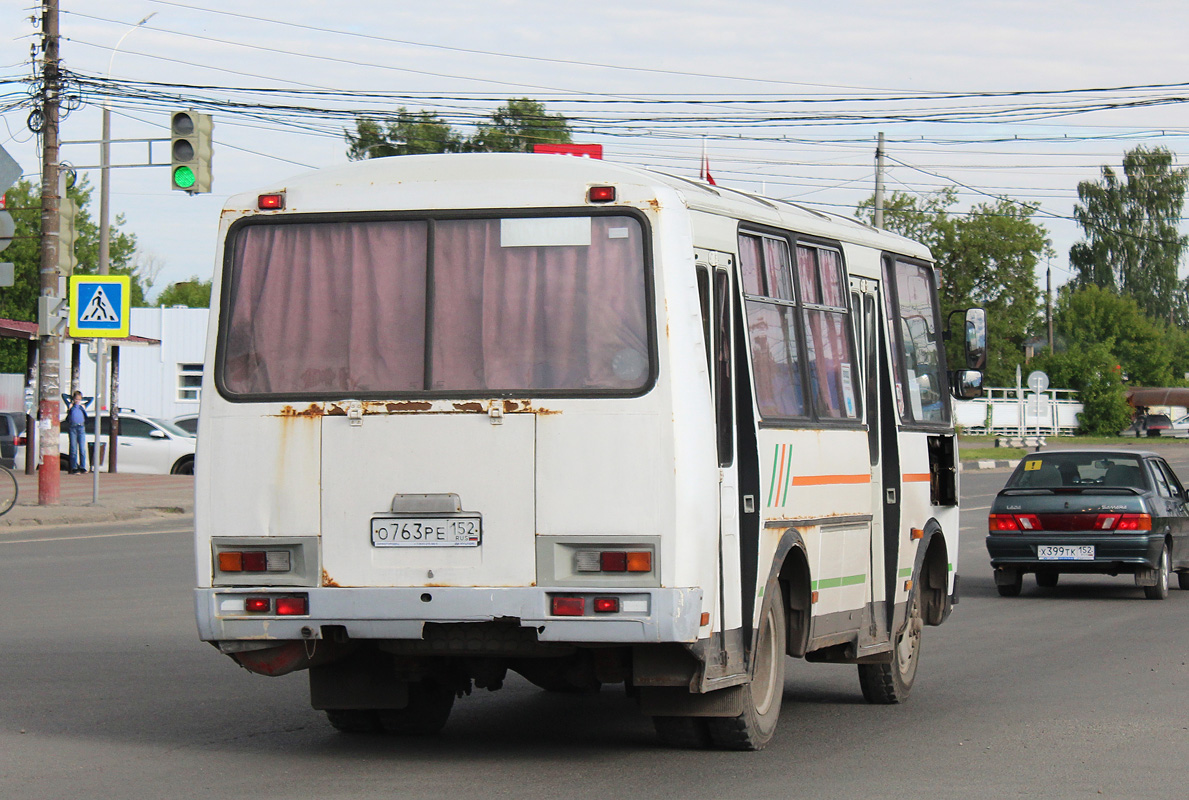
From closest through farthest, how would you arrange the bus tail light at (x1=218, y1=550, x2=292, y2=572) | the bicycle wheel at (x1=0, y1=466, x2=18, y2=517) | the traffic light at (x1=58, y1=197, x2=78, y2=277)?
the bus tail light at (x1=218, y1=550, x2=292, y2=572) → the bicycle wheel at (x1=0, y1=466, x2=18, y2=517) → the traffic light at (x1=58, y1=197, x2=78, y2=277)

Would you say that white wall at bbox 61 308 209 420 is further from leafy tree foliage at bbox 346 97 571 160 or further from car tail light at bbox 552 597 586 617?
car tail light at bbox 552 597 586 617

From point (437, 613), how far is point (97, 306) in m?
19.2

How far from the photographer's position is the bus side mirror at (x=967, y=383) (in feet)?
36.4

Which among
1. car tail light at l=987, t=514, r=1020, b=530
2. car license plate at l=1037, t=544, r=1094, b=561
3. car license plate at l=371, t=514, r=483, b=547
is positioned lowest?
car license plate at l=1037, t=544, r=1094, b=561

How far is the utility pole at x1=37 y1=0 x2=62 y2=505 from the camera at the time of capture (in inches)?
1001

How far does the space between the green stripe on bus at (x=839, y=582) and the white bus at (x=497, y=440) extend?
1.32 ft

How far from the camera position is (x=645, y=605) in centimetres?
707

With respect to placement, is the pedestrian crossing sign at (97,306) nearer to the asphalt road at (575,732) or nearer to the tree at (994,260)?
the asphalt road at (575,732)

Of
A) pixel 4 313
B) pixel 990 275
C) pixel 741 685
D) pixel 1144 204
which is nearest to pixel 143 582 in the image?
pixel 741 685

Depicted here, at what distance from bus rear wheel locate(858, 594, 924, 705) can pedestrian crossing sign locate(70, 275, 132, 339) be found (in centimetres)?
1740

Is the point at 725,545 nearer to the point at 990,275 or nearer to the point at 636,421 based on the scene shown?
the point at 636,421

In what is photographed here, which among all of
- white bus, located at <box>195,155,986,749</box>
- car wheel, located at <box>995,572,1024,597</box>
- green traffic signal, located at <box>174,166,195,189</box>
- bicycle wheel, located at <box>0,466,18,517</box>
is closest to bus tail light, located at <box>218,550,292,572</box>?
white bus, located at <box>195,155,986,749</box>

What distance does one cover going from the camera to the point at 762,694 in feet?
27.0

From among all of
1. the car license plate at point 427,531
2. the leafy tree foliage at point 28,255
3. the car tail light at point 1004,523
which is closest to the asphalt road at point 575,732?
the car license plate at point 427,531
